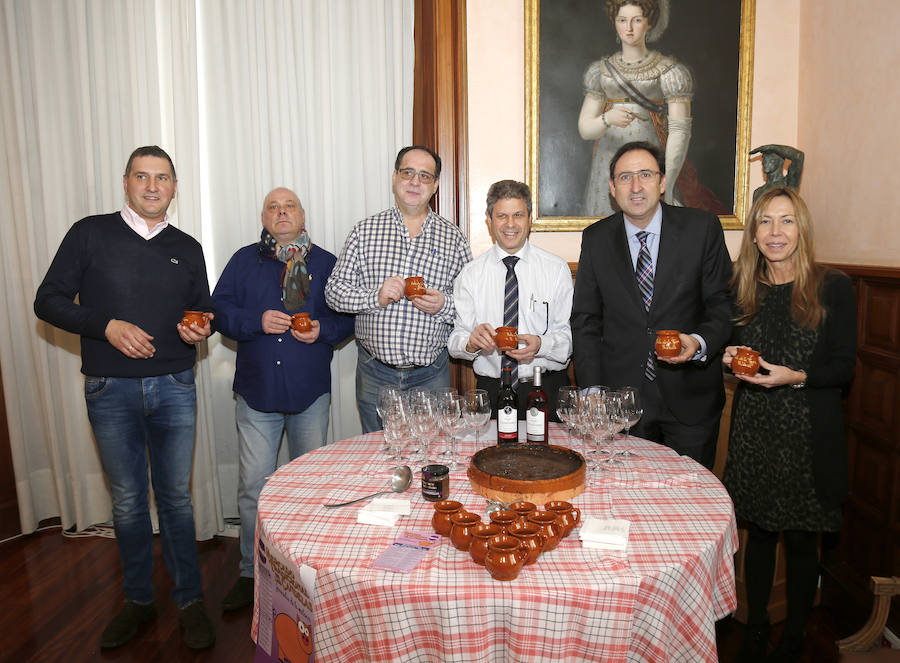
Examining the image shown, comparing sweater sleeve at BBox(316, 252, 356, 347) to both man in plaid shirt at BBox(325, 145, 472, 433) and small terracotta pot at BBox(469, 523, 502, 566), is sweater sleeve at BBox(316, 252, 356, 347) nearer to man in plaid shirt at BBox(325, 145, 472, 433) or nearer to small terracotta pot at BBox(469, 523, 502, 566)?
man in plaid shirt at BBox(325, 145, 472, 433)

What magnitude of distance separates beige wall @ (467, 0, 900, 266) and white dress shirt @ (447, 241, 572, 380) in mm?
888

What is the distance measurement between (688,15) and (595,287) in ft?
6.42

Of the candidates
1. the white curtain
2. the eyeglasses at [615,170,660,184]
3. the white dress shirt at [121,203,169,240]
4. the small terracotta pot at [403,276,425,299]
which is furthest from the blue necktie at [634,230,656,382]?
the white dress shirt at [121,203,169,240]

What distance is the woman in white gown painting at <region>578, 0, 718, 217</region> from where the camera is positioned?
3.61m

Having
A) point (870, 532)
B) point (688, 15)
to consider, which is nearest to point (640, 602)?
point (870, 532)

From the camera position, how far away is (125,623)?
111 inches

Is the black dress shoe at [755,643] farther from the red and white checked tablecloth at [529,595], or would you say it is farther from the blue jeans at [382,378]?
the blue jeans at [382,378]

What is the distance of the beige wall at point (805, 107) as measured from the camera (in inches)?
120

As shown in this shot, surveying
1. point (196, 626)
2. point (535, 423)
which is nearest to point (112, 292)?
point (196, 626)

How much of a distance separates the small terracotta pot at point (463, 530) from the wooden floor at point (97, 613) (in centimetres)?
172

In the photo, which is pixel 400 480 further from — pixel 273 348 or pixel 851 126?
pixel 851 126

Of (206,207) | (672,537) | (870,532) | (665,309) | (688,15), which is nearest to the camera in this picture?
(672,537)

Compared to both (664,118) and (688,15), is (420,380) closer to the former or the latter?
(664,118)

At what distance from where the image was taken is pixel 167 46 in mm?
3736
